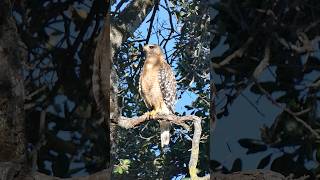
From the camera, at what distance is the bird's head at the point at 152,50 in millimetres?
3055

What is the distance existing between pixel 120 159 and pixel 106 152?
7.69 ft

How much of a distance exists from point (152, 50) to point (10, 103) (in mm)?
2202

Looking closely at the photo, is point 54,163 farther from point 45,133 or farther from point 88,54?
point 88,54

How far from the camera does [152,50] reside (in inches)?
121

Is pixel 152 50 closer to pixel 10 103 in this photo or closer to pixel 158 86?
pixel 158 86

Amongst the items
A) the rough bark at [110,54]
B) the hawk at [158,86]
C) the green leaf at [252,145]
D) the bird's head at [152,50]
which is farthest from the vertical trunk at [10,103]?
the hawk at [158,86]

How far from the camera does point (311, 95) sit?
1.18 metres

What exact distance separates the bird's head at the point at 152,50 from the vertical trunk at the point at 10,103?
82.5 inches

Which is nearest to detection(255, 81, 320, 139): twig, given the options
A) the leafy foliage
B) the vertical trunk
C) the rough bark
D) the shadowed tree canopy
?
the shadowed tree canopy

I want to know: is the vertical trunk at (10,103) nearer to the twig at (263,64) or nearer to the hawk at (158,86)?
the twig at (263,64)

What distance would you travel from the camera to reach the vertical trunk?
2.83ft

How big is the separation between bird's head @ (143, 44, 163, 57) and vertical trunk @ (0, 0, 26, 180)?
82.5 inches

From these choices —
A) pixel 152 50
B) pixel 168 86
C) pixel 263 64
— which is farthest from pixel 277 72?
pixel 168 86

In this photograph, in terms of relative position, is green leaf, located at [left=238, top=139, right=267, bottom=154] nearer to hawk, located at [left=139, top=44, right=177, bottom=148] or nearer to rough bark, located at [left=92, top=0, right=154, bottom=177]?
rough bark, located at [left=92, top=0, right=154, bottom=177]
